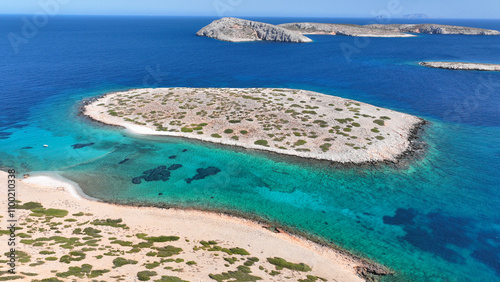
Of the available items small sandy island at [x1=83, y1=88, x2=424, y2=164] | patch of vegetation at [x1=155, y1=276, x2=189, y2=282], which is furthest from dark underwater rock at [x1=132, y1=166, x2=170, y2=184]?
patch of vegetation at [x1=155, y1=276, x2=189, y2=282]

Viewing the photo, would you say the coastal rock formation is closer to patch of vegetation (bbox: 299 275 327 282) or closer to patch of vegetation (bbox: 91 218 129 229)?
patch of vegetation (bbox: 299 275 327 282)

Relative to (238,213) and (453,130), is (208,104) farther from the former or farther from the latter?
(453,130)

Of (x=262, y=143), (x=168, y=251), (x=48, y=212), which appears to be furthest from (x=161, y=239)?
(x=262, y=143)

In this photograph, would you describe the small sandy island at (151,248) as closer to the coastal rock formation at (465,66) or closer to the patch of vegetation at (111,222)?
the patch of vegetation at (111,222)

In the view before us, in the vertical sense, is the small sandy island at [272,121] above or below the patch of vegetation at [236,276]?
above

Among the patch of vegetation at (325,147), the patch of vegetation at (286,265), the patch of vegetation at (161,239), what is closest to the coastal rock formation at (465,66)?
the patch of vegetation at (325,147)

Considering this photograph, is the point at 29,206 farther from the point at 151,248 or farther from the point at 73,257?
the point at 151,248

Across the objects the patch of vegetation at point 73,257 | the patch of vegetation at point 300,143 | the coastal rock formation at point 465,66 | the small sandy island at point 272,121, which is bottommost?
the patch of vegetation at point 73,257
